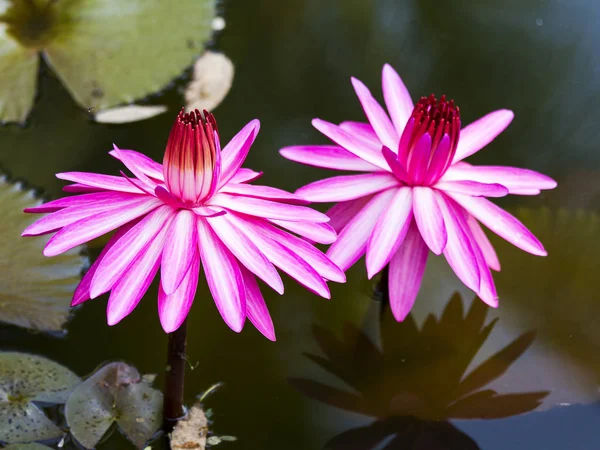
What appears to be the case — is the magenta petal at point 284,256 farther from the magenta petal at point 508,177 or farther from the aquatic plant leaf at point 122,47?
the aquatic plant leaf at point 122,47

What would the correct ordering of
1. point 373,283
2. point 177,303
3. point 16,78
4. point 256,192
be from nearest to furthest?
point 177,303 → point 256,192 → point 373,283 → point 16,78

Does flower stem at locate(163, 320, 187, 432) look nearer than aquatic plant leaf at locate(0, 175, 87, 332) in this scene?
Yes

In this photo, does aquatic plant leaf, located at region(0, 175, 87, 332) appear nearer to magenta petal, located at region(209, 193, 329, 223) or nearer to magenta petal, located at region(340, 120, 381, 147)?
magenta petal, located at region(209, 193, 329, 223)

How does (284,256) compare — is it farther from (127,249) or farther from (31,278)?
(31,278)

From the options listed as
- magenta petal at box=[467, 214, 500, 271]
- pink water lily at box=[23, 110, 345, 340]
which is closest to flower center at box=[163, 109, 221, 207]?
pink water lily at box=[23, 110, 345, 340]

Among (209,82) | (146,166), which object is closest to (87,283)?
(146,166)

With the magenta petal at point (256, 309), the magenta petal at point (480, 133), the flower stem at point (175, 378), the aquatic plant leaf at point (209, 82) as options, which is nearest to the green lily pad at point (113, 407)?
the flower stem at point (175, 378)

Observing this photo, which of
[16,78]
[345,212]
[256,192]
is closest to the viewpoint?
[256,192]
